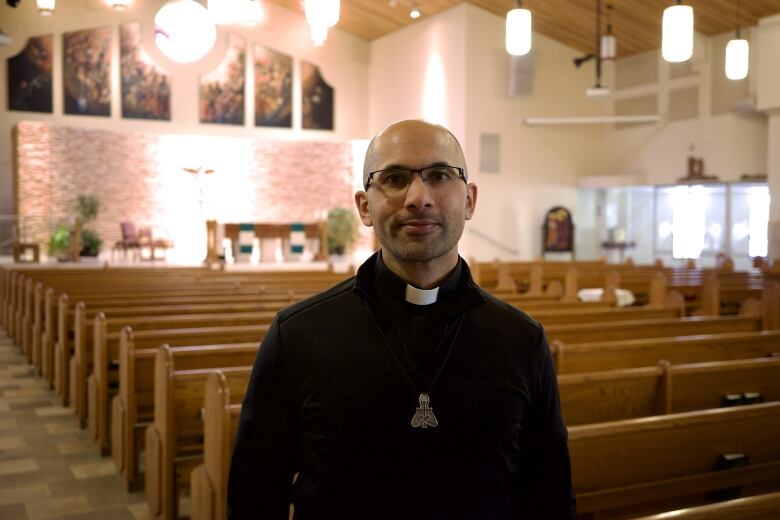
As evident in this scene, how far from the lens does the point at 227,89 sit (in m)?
17.4

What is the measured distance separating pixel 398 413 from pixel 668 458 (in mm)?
1536

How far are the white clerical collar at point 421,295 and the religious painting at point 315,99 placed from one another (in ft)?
56.0

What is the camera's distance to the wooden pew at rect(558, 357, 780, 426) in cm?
299

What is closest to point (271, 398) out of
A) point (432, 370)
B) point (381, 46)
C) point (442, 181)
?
point (432, 370)

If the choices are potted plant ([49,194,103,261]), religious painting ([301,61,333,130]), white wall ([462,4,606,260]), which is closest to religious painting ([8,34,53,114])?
potted plant ([49,194,103,261])

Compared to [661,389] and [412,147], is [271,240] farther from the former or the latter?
[412,147]

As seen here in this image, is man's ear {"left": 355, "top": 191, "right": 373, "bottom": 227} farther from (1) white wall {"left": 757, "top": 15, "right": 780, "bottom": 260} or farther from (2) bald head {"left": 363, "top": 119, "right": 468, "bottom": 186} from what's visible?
(1) white wall {"left": 757, "top": 15, "right": 780, "bottom": 260}

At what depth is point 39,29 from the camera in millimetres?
15688

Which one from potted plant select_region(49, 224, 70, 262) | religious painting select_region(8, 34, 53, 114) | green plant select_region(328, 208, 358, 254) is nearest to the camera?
potted plant select_region(49, 224, 70, 262)

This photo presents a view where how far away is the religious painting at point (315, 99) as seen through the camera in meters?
18.0

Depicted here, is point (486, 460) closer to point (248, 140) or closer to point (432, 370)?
point (432, 370)

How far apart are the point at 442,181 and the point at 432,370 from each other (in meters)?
0.34

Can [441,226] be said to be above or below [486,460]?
above

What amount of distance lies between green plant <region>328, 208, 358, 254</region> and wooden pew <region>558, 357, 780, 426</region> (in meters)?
14.0
